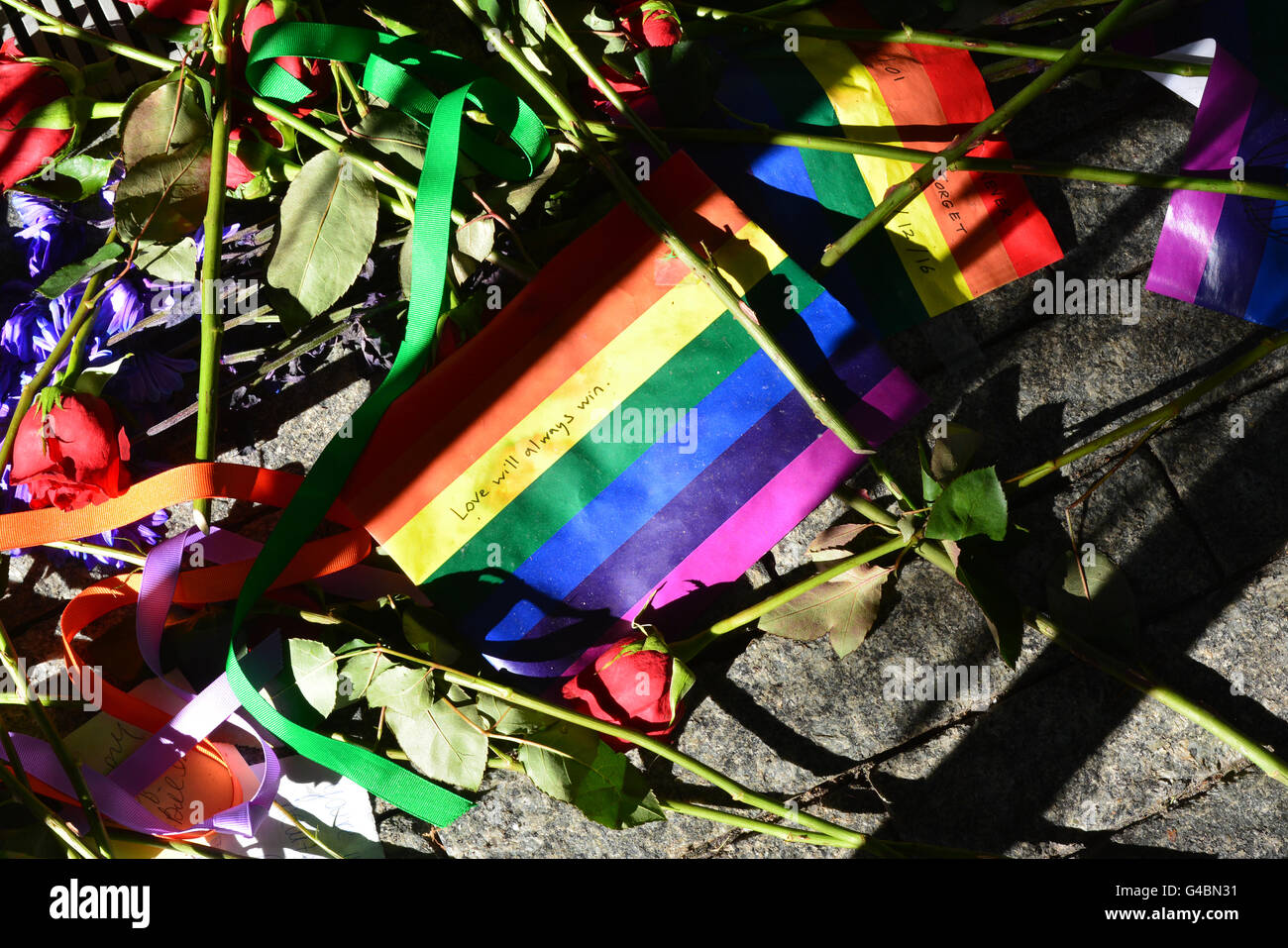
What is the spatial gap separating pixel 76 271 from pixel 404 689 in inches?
21.8

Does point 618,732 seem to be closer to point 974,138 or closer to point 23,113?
point 974,138

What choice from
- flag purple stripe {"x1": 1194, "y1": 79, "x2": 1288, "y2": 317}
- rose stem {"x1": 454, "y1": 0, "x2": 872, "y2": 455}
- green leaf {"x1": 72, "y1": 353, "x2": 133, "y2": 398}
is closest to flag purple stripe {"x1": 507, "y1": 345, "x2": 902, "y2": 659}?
rose stem {"x1": 454, "y1": 0, "x2": 872, "y2": 455}

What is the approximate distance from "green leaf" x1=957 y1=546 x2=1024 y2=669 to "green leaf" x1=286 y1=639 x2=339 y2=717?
0.62 m

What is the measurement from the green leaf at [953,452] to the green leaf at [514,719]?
1.53 ft

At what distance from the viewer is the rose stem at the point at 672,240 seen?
0.84 metres

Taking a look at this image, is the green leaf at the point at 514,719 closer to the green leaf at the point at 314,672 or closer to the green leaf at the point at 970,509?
the green leaf at the point at 314,672

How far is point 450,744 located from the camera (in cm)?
88

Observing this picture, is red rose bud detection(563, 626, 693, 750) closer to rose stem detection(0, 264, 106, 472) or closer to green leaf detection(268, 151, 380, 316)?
green leaf detection(268, 151, 380, 316)

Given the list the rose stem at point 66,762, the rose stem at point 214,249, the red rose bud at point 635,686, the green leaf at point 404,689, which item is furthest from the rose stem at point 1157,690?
the rose stem at point 66,762

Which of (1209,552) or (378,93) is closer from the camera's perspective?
(378,93)

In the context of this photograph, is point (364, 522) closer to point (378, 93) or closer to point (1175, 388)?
point (378, 93)

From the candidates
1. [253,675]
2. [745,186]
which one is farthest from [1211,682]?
[253,675]

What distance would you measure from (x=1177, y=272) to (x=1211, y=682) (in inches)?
17.8
